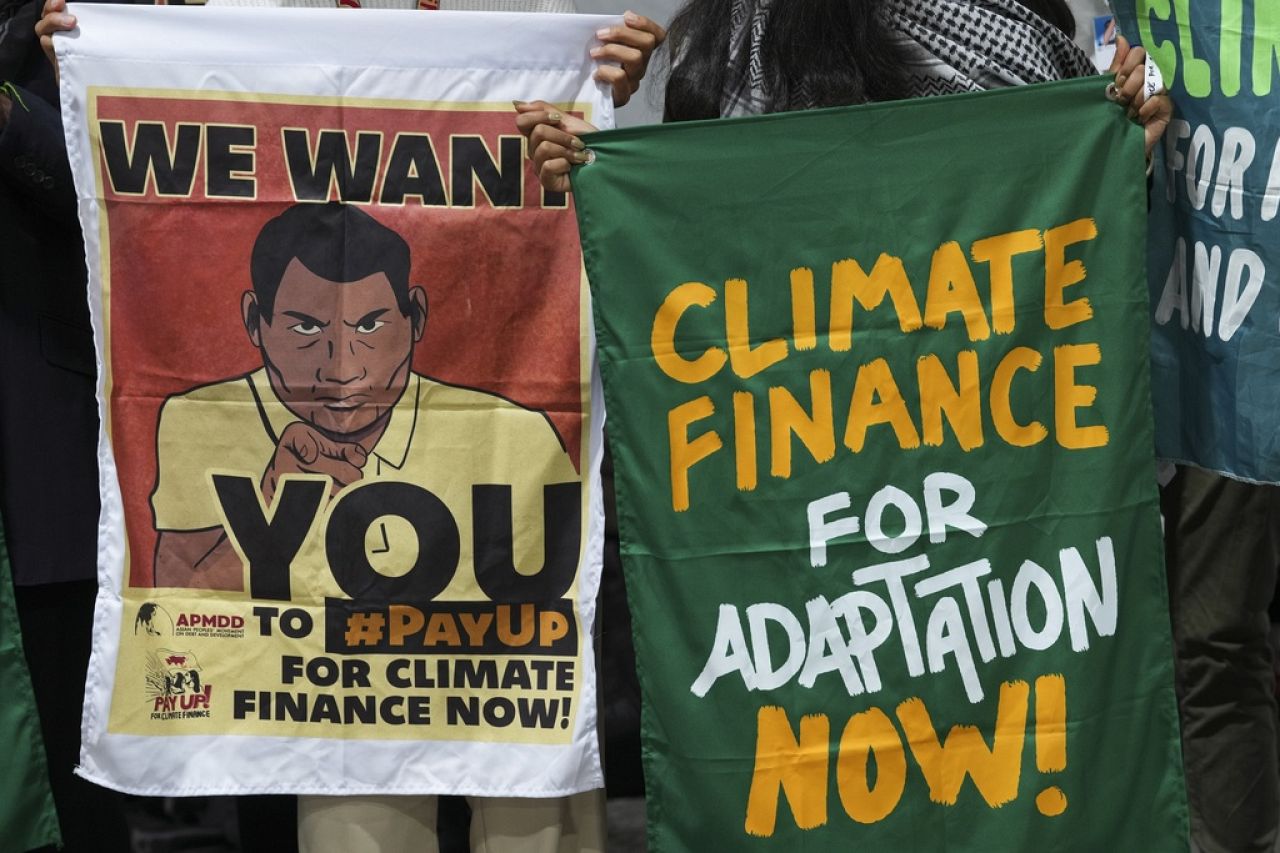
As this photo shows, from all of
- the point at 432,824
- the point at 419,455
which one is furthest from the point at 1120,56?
the point at 432,824

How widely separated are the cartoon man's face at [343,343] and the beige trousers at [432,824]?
63 cm

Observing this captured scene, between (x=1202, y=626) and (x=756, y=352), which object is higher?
(x=756, y=352)

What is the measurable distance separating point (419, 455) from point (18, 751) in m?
0.87

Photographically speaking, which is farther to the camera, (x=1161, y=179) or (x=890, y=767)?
(x=1161, y=179)

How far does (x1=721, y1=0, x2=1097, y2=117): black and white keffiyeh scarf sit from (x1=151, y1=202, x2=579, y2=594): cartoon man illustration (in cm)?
67

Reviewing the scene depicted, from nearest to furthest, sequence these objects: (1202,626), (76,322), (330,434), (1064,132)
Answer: (1064,132) < (330,434) < (76,322) < (1202,626)

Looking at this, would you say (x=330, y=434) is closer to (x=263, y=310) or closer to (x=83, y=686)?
(x=263, y=310)

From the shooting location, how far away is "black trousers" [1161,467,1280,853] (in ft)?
11.0

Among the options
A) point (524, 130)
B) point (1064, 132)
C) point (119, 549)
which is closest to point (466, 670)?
point (119, 549)

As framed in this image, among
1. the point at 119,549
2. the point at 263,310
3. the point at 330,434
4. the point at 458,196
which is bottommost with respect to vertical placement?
the point at 119,549

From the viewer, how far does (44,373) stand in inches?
116

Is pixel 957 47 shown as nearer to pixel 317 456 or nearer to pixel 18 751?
pixel 317 456

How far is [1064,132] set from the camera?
2609 millimetres

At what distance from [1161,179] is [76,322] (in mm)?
1928
